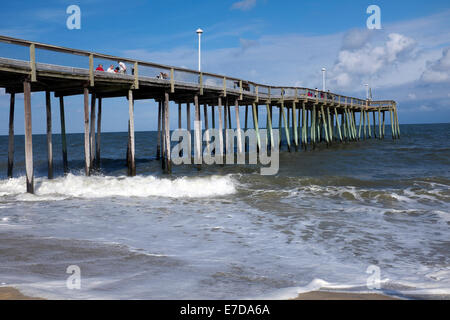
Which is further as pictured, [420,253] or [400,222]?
[400,222]

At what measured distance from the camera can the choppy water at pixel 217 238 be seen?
483 cm

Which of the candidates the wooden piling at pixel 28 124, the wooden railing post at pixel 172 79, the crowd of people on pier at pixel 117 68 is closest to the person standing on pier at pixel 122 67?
the crowd of people on pier at pixel 117 68

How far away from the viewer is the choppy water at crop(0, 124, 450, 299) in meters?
4.83

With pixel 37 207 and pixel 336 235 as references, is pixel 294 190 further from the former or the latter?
pixel 37 207

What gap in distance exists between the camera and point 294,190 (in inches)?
599

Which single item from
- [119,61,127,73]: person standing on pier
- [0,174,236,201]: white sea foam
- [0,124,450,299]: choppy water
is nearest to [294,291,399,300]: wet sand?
[0,124,450,299]: choppy water

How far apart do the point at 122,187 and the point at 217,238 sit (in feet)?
26.4

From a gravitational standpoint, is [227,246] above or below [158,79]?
below

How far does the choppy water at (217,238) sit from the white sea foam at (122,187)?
46 mm

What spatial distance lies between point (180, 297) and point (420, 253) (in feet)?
15.0

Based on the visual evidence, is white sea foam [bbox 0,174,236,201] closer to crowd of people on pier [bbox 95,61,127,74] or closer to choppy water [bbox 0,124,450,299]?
choppy water [bbox 0,124,450,299]

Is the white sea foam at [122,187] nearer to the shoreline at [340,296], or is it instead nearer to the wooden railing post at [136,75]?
the wooden railing post at [136,75]

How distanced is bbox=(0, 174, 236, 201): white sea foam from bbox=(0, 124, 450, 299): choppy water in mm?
46
